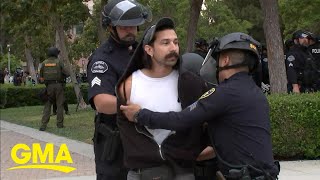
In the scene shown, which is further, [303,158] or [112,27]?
[303,158]

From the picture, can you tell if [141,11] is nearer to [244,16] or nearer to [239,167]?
[239,167]

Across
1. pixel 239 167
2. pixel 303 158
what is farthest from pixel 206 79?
pixel 303 158

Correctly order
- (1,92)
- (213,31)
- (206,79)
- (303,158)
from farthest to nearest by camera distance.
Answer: (213,31) → (1,92) → (303,158) → (206,79)

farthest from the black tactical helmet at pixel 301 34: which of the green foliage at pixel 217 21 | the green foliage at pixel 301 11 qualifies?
the green foliage at pixel 217 21

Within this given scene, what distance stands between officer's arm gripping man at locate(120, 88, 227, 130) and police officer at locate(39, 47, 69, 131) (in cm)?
1039

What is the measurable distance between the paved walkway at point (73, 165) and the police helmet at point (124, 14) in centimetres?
410

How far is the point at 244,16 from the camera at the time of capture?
52.8 m

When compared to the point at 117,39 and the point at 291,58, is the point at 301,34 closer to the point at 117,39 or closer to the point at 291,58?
the point at 291,58

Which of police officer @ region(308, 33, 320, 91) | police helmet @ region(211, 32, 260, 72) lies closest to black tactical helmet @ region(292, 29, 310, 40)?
police officer @ region(308, 33, 320, 91)

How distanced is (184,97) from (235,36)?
0.40 m

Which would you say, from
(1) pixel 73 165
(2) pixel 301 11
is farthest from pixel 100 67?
(2) pixel 301 11

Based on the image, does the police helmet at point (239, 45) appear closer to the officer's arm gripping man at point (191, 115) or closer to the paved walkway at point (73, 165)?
the officer's arm gripping man at point (191, 115)

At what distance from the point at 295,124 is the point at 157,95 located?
17.7 ft

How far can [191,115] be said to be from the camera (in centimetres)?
275
